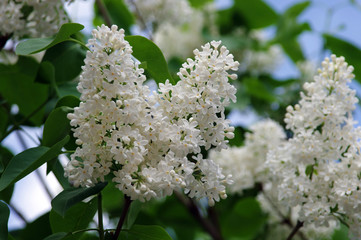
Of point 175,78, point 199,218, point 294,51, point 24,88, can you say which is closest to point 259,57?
point 294,51

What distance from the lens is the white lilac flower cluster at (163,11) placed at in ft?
9.26

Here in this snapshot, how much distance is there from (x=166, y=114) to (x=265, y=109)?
178cm

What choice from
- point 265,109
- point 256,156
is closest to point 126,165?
point 256,156

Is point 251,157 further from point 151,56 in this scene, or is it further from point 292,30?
point 151,56

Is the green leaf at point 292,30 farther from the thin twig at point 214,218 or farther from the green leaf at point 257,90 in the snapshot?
the thin twig at point 214,218

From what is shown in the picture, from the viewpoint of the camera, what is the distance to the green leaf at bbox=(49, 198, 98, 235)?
1.06 meters

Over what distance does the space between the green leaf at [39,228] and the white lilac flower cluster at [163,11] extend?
5.64 ft

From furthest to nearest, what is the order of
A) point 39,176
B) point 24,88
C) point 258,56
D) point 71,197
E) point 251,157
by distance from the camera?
point 258,56 → point 251,157 → point 39,176 → point 24,88 → point 71,197

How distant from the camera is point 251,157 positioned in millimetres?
2062

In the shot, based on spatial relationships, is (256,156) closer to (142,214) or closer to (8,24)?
(142,214)

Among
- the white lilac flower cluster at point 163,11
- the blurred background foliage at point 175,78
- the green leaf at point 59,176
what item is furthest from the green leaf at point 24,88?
the white lilac flower cluster at point 163,11

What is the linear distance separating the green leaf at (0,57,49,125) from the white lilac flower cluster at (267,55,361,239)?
0.81 m

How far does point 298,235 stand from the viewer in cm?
206

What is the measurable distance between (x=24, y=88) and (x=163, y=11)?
150 cm
